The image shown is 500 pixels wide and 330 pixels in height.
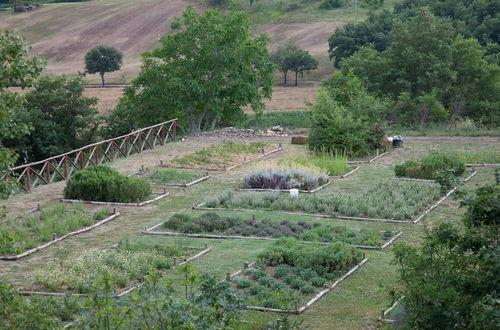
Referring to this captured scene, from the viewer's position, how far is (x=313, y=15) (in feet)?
267

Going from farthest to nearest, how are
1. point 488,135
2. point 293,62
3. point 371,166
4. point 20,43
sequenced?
point 293,62 → point 488,135 → point 371,166 → point 20,43

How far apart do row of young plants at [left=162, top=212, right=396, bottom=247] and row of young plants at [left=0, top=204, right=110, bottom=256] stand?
5.71ft

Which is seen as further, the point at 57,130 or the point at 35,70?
the point at 57,130

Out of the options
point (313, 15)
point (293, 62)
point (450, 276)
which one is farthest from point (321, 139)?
point (313, 15)

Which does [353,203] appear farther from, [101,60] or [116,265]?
[101,60]

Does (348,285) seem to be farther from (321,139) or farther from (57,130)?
(57,130)

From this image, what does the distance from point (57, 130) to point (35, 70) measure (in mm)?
26251

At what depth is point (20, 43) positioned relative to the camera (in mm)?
9297

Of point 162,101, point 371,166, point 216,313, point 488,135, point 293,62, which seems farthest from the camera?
point 293,62

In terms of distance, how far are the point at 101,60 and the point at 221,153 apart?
43.7 meters

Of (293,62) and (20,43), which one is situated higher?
(20,43)

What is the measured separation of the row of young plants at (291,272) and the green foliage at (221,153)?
9796mm

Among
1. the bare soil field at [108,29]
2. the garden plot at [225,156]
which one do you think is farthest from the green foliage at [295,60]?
the garden plot at [225,156]

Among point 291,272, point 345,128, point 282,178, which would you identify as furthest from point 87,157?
point 291,272
